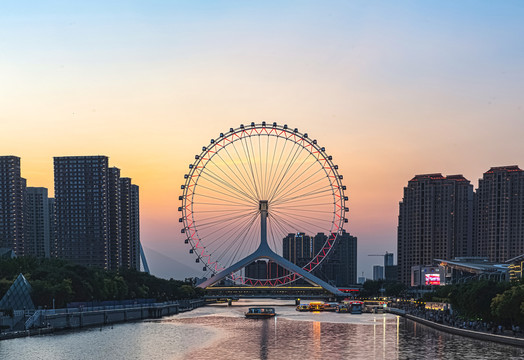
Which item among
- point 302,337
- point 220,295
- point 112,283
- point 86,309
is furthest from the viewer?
point 220,295

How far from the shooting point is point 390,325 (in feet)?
321

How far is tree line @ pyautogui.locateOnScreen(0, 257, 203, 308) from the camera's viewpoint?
90.0 meters

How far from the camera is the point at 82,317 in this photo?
298 feet

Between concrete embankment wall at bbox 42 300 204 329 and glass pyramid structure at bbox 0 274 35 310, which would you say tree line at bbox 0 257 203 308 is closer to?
glass pyramid structure at bbox 0 274 35 310

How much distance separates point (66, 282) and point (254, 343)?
3285cm

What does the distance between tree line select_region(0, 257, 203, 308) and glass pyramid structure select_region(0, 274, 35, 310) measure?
11.5 feet

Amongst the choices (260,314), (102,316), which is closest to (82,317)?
(102,316)

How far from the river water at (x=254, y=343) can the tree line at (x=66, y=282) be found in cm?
774

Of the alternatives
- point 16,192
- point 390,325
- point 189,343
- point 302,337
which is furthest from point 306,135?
point 16,192

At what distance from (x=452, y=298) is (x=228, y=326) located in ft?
102

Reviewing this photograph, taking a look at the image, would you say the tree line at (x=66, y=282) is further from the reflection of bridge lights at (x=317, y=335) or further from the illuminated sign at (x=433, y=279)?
the illuminated sign at (x=433, y=279)

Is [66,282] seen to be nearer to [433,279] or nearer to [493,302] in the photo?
[493,302]

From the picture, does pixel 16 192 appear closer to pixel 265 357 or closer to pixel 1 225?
pixel 1 225

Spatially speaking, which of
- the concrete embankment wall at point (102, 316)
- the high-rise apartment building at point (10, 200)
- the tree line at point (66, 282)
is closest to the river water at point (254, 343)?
the concrete embankment wall at point (102, 316)
